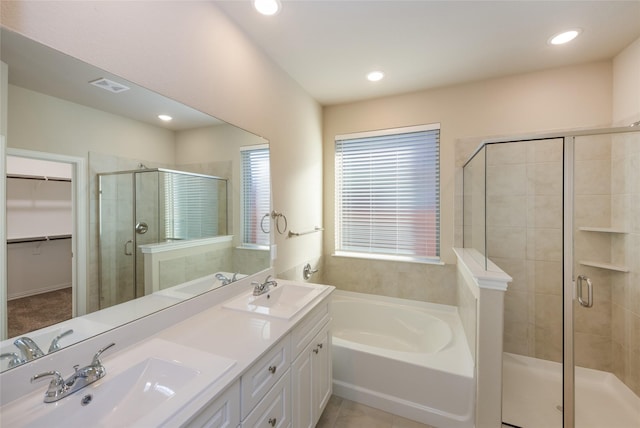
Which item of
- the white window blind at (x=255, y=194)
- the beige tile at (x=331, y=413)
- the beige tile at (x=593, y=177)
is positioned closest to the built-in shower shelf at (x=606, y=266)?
the beige tile at (x=593, y=177)

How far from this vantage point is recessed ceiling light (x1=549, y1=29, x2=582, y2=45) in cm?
169

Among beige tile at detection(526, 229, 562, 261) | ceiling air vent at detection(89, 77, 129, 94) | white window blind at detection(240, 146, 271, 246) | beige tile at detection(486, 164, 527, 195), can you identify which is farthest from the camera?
beige tile at detection(486, 164, 527, 195)

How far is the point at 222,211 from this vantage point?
162 centimetres

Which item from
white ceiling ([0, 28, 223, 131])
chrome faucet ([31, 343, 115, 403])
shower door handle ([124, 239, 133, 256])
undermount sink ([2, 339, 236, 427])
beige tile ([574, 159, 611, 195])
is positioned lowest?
undermount sink ([2, 339, 236, 427])

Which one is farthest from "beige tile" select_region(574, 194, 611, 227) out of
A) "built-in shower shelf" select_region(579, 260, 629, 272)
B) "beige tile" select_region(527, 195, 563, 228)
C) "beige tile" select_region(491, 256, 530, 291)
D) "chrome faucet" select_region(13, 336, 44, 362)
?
"chrome faucet" select_region(13, 336, 44, 362)

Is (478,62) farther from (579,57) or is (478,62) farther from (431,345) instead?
(431,345)

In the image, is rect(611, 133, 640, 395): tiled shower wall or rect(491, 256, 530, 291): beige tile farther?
rect(491, 256, 530, 291): beige tile

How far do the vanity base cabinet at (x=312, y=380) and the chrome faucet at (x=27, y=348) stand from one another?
3.11ft

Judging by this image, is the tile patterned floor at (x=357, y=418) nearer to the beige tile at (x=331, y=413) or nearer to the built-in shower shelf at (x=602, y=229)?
the beige tile at (x=331, y=413)

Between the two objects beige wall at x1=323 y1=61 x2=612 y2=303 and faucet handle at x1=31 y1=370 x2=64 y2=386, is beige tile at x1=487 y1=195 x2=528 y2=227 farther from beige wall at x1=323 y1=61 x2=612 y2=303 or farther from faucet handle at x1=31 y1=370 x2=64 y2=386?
faucet handle at x1=31 y1=370 x2=64 y2=386

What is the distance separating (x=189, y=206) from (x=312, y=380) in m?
1.25

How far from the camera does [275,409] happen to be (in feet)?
3.67

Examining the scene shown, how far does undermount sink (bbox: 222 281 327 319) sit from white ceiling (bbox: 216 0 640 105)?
1772 mm

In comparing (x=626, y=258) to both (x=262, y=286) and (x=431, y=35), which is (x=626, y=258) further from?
(x=262, y=286)
